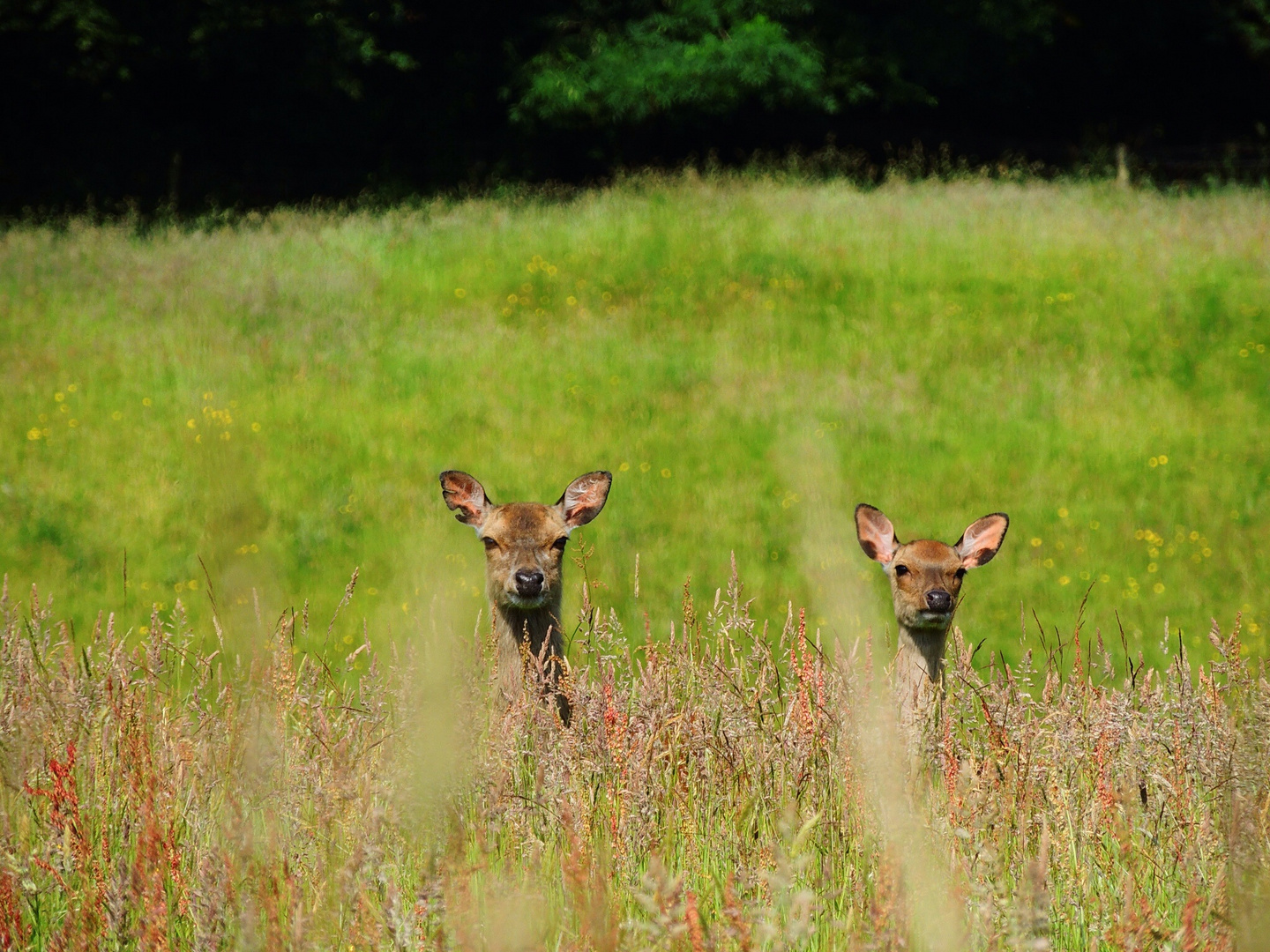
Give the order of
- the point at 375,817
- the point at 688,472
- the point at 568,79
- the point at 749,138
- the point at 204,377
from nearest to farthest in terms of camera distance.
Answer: the point at 375,817, the point at 688,472, the point at 204,377, the point at 568,79, the point at 749,138

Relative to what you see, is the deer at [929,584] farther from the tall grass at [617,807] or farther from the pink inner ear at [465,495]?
the pink inner ear at [465,495]

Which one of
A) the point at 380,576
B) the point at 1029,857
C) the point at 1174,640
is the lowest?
the point at 380,576

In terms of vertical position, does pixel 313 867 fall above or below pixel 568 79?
below

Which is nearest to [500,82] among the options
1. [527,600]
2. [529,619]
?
[529,619]

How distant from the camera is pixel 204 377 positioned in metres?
13.2

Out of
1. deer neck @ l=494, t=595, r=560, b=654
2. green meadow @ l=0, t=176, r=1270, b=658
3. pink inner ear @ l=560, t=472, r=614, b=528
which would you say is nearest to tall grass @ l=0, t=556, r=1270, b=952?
green meadow @ l=0, t=176, r=1270, b=658

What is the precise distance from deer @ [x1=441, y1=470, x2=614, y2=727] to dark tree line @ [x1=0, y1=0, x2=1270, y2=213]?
22.1 meters

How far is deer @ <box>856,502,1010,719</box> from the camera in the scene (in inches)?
206

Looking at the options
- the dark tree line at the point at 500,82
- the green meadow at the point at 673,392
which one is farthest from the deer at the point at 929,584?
the dark tree line at the point at 500,82

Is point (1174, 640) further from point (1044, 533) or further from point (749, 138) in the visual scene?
point (749, 138)

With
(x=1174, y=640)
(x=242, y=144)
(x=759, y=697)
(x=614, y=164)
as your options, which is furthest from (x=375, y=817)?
(x=242, y=144)

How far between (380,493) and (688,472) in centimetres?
261

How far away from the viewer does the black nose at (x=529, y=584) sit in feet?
Answer: 18.2

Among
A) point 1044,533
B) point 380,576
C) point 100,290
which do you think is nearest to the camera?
point 380,576
